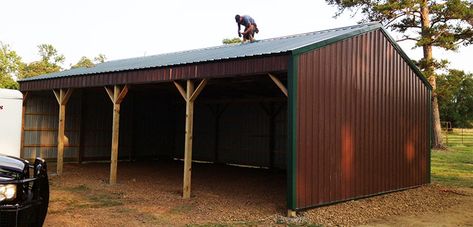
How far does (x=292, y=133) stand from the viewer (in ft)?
24.6

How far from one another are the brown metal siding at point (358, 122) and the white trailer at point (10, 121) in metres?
5.88

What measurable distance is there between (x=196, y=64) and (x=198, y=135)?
10.4m

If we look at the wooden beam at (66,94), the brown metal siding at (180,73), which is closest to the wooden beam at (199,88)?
the brown metal siding at (180,73)

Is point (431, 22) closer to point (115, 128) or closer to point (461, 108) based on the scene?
point (115, 128)

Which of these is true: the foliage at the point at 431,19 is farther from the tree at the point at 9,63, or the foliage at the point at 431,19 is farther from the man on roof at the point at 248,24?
the tree at the point at 9,63

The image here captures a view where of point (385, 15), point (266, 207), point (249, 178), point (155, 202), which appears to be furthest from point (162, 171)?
point (385, 15)

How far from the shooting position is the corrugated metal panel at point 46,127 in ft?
51.8

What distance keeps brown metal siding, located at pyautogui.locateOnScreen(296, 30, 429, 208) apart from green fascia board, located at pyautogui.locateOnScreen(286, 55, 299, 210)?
0.12 meters

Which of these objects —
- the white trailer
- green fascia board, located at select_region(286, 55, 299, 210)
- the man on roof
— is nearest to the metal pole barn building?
green fascia board, located at select_region(286, 55, 299, 210)

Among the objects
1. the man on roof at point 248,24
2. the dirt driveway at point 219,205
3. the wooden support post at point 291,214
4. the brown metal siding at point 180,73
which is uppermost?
the man on roof at point 248,24

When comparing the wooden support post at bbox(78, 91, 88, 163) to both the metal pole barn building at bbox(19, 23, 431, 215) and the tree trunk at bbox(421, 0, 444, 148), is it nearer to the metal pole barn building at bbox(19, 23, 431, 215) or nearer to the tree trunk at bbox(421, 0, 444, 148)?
the metal pole barn building at bbox(19, 23, 431, 215)

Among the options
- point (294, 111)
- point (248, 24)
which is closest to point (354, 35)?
point (294, 111)

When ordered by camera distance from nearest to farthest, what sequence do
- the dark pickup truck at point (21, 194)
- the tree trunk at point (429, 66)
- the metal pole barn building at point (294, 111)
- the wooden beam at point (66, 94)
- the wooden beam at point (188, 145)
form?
the dark pickup truck at point (21, 194) < the metal pole barn building at point (294, 111) < the wooden beam at point (188, 145) < the wooden beam at point (66, 94) < the tree trunk at point (429, 66)

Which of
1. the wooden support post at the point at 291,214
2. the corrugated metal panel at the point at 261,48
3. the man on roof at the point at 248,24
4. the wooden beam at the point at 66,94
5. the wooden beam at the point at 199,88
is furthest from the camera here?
→ the man on roof at the point at 248,24
